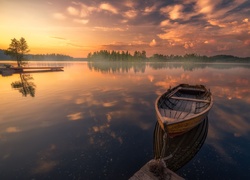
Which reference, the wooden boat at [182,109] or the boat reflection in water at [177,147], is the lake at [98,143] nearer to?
the boat reflection in water at [177,147]

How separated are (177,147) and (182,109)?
5.58 m

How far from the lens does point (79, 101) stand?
2209cm

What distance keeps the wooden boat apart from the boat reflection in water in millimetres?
1133

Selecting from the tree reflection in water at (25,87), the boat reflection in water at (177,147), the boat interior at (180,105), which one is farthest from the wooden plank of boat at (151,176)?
the tree reflection in water at (25,87)

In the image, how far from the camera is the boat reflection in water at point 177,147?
897 cm

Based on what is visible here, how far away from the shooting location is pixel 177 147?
33.7 ft

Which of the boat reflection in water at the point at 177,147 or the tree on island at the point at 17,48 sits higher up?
the tree on island at the point at 17,48

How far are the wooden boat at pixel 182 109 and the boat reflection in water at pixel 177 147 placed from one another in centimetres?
113

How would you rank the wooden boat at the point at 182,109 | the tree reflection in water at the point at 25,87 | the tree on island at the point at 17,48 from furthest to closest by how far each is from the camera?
the tree on island at the point at 17,48
the tree reflection in water at the point at 25,87
the wooden boat at the point at 182,109

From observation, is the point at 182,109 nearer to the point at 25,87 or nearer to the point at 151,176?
the point at 151,176

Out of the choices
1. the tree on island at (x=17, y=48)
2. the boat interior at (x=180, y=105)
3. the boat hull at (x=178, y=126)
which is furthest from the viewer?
the tree on island at (x=17, y=48)

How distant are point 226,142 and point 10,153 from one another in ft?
56.0

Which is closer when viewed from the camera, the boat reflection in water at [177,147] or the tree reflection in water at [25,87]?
the boat reflection in water at [177,147]

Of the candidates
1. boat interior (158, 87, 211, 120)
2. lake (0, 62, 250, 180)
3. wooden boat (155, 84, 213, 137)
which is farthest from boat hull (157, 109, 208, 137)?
lake (0, 62, 250, 180)
